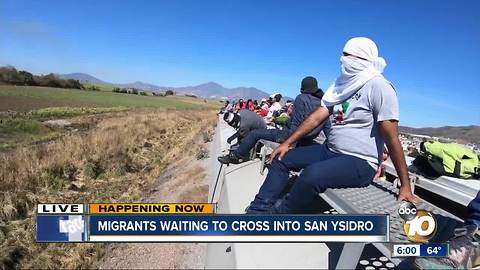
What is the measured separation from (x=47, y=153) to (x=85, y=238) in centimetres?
1312

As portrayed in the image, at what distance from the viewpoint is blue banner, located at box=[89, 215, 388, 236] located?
294 centimetres

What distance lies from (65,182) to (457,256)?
1242 centimetres

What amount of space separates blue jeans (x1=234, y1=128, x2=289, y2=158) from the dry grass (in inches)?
119

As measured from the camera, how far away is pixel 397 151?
3352 millimetres

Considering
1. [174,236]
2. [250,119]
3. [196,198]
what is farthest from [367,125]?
[196,198]

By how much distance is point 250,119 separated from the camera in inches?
331

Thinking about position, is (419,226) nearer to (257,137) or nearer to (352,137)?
(352,137)

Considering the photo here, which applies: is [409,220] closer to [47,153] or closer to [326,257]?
[326,257]

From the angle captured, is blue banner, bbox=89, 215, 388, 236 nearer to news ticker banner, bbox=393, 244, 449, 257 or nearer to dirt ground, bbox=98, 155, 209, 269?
news ticker banner, bbox=393, 244, 449, 257

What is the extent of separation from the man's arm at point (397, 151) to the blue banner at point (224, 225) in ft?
2.45

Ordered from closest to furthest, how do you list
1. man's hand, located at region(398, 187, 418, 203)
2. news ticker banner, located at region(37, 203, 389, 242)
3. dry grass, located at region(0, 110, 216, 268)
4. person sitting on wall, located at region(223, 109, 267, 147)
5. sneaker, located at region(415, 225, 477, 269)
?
sneaker, located at region(415, 225, 477, 269)
news ticker banner, located at region(37, 203, 389, 242)
man's hand, located at region(398, 187, 418, 203)
dry grass, located at region(0, 110, 216, 268)
person sitting on wall, located at region(223, 109, 267, 147)

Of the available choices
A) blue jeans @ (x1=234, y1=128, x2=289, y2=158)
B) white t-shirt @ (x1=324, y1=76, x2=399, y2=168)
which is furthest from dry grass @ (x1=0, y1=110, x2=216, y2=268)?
white t-shirt @ (x1=324, y1=76, x2=399, y2=168)

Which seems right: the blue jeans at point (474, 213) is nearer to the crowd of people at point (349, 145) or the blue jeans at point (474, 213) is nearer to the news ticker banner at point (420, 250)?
the crowd of people at point (349, 145)

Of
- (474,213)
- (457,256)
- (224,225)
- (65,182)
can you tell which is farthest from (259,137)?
(65,182)
